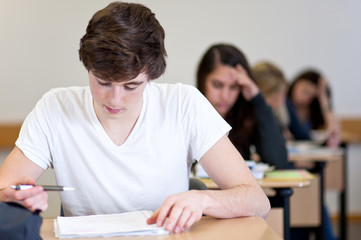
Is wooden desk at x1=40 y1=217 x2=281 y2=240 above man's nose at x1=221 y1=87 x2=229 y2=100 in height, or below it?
below

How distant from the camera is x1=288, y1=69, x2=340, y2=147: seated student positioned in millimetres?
5215

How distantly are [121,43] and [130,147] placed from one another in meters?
0.39

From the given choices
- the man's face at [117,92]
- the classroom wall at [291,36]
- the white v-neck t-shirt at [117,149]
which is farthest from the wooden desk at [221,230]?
the classroom wall at [291,36]

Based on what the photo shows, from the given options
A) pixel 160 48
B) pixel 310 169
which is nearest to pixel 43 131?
pixel 160 48

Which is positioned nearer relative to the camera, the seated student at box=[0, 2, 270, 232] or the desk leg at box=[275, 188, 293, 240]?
Result: the seated student at box=[0, 2, 270, 232]

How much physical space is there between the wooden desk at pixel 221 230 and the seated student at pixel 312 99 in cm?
372

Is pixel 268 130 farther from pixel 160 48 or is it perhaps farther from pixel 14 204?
pixel 14 204

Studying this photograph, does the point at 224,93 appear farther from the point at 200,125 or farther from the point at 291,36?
the point at 291,36

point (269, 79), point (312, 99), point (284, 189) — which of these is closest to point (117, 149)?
point (284, 189)

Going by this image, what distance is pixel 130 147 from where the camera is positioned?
69.3 inches

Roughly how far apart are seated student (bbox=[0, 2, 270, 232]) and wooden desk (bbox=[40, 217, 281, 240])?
5 cm

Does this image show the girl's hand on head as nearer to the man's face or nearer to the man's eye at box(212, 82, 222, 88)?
the man's eye at box(212, 82, 222, 88)

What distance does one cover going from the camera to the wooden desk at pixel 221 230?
1.41m

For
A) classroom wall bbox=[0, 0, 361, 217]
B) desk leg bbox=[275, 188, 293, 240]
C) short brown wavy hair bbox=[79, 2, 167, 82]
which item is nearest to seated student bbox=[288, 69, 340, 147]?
classroom wall bbox=[0, 0, 361, 217]
